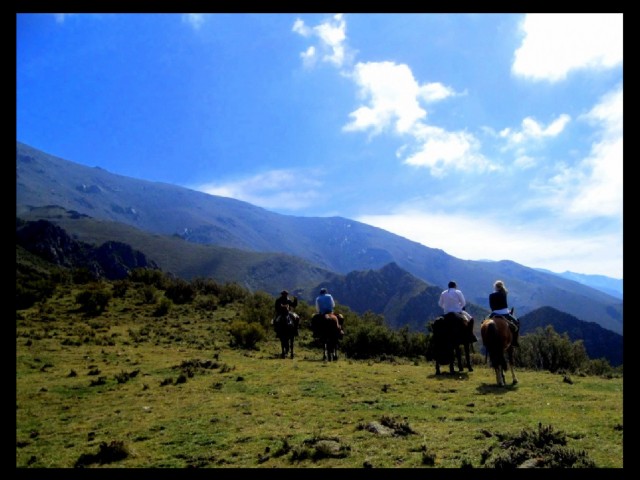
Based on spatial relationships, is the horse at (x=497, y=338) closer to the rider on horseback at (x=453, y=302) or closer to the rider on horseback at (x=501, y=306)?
the rider on horseback at (x=501, y=306)

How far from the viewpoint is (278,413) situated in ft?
33.5

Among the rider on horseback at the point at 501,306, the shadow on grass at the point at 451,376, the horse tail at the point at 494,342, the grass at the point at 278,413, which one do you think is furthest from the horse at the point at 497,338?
the shadow on grass at the point at 451,376

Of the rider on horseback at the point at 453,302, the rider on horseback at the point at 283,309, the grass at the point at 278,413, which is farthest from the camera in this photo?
the rider on horseback at the point at 283,309

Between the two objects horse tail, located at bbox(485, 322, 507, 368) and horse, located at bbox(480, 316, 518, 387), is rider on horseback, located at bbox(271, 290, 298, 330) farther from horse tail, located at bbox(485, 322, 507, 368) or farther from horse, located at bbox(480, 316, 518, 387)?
horse tail, located at bbox(485, 322, 507, 368)

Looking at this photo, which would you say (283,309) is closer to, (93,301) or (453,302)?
(453,302)

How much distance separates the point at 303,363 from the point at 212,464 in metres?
12.0

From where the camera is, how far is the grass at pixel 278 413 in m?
7.21

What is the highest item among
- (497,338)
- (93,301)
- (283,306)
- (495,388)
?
(283,306)

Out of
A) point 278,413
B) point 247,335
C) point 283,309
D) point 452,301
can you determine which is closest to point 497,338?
point 452,301

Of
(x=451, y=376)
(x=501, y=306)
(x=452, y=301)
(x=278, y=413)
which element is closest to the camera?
(x=278, y=413)

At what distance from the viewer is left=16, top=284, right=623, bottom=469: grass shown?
7207 mm

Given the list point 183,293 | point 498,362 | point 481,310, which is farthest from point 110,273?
point 498,362

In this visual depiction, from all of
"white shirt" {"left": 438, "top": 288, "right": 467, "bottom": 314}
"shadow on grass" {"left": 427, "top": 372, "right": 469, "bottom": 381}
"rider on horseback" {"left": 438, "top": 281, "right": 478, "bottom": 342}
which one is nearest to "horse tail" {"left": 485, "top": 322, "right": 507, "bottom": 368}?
"shadow on grass" {"left": 427, "top": 372, "right": 469, "bottom": 381}
